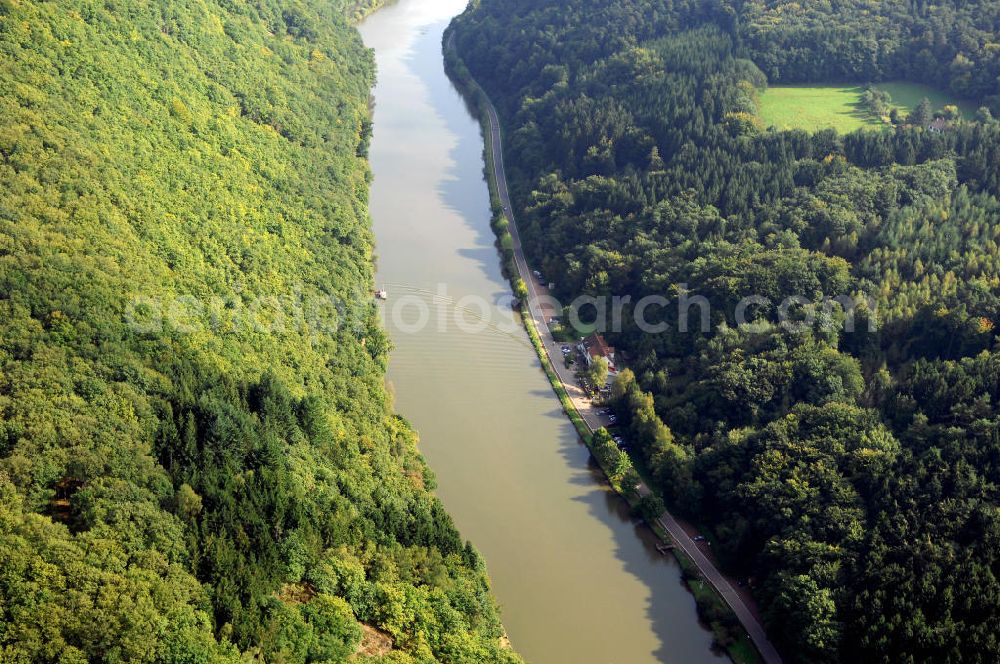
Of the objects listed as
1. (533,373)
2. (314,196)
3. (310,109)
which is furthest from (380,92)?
(533,373)

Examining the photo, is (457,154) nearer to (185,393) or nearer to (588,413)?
(588,413)

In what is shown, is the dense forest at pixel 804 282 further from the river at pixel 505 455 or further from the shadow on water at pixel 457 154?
the river at pixel 505 455

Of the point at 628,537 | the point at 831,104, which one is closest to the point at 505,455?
the point at 628,537

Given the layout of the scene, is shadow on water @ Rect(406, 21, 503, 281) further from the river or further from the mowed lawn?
the mowed lawn

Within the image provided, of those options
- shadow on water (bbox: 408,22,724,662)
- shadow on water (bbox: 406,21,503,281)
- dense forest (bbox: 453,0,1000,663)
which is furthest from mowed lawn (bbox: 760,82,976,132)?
shadow on water (bbox: 408,22,724,662)

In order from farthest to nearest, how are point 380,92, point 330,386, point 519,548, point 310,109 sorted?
1. point 380,92
2. point 310,109
3. point 330,386
4. point 519,548

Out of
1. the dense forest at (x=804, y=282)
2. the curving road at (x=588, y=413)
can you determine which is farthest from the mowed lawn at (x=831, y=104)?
the curving road at (x=588, y=413)

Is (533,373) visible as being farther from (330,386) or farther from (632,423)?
(330,386)

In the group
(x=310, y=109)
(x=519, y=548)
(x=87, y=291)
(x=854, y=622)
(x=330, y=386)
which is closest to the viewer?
(x=854, y=622)
